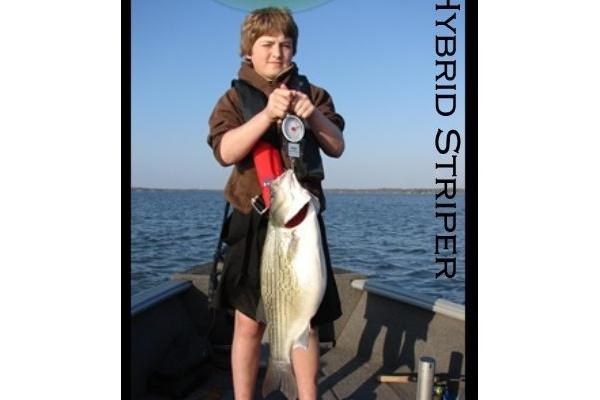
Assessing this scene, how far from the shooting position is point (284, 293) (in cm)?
236

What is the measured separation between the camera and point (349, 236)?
128 inches

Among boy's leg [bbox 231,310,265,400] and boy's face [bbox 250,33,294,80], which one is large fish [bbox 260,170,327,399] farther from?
boy's face [bbox 250,33,294,80]

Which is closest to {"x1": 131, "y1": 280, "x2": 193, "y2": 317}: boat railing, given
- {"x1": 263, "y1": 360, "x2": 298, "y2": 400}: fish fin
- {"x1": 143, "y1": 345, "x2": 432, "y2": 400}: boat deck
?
{"x1": 143, "y1": 345, "x2": 432, "y2": 400}: boat deck

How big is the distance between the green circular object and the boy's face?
173mm

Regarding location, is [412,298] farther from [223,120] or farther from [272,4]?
[272,4]

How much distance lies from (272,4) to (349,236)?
1.37m

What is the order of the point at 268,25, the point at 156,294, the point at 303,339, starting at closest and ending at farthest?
the point at 303,339
the point at 268,25
the point at 156,294

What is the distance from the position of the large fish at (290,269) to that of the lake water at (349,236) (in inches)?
19.4

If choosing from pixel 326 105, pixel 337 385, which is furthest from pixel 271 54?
pixel 337 385

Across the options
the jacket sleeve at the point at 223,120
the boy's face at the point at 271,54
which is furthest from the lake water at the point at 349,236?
the boy's face at the point at 271,54

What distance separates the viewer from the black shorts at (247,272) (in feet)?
8.52
